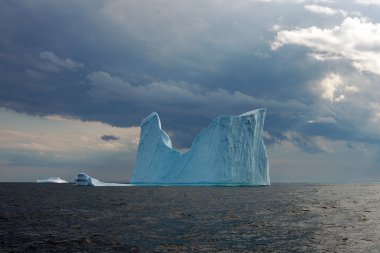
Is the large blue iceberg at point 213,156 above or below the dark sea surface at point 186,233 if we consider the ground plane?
above

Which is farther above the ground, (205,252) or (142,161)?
(142,161)

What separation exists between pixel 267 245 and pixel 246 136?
189 feet

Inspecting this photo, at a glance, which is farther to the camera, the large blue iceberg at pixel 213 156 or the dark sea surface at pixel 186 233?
the large blue iceberg at pixel 213 156

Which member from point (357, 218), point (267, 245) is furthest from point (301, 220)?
point (267, 245)

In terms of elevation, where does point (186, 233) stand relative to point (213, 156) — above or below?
below

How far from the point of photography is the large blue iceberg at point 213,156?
73.8 m

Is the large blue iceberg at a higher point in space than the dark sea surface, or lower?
higher

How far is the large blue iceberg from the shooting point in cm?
7375

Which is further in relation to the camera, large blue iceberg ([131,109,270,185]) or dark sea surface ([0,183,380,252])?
large blue iceberg ([131,109,270,185])

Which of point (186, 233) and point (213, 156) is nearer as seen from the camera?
point (186, 233)

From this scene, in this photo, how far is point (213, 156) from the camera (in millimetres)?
74375

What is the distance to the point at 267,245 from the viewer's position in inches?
682

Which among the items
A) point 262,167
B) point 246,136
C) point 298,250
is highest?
point 246,136

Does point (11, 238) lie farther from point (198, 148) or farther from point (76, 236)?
point (198, 148)
